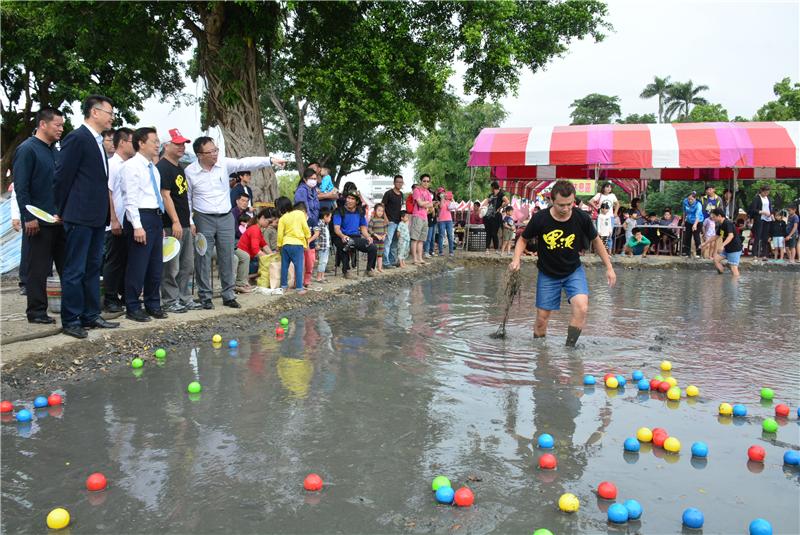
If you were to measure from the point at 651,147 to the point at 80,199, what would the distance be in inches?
671

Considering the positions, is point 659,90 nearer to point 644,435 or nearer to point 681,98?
point 681,98

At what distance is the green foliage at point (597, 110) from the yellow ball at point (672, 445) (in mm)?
64678

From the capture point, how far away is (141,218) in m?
7.29

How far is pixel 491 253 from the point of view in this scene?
19.3 meters

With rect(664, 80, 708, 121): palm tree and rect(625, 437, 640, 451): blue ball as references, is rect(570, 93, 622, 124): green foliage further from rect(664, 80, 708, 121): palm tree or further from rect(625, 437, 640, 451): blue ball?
rect(625, 437, 640, 451): blue ball

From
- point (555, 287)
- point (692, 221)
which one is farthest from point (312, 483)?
point (692, 221)

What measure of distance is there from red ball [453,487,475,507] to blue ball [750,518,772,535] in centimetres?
137

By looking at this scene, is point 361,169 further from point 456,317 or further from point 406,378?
point 406,378

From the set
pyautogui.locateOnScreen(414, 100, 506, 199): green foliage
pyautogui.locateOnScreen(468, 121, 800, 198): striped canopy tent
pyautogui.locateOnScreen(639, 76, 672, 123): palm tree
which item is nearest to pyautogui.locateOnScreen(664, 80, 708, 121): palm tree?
pyautogui.locateOnScreen(639, 76, 672, 123): palm tree

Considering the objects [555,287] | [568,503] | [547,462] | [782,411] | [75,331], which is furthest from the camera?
[555,287]

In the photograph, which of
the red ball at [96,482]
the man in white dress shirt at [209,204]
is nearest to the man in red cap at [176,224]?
the man in white dress shirt at [209,204]

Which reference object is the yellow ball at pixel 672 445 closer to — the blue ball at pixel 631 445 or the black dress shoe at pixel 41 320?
the blue ball at pixel 631 445

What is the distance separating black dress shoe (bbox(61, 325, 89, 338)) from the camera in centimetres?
632

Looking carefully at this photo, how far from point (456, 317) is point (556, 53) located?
1083 cm
